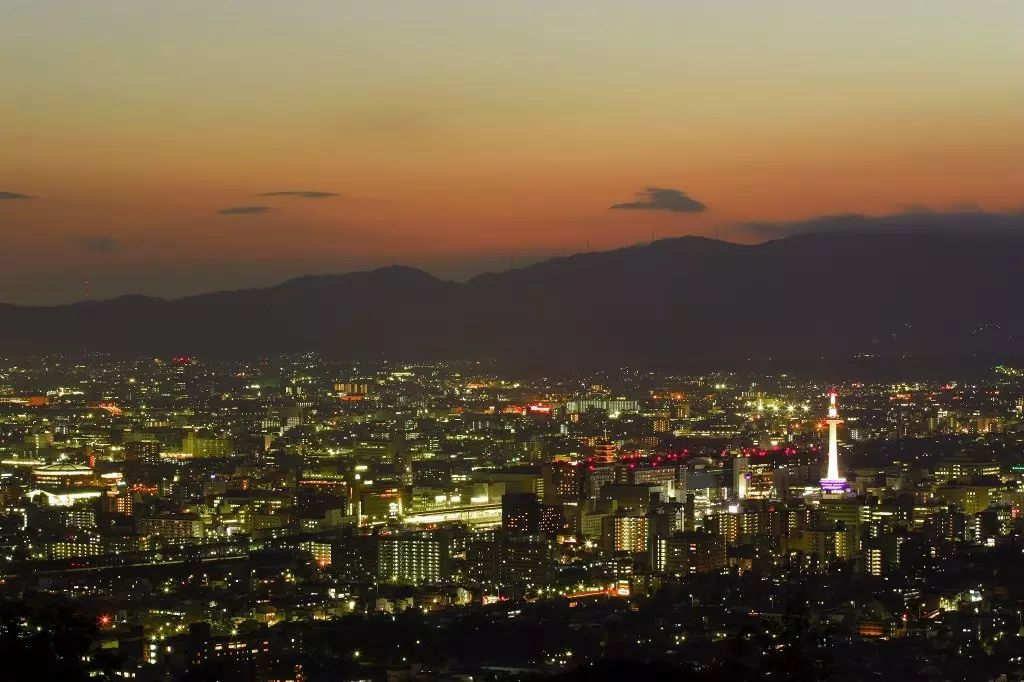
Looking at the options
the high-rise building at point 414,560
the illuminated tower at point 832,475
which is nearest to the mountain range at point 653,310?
the illuminated tower at point 832,475

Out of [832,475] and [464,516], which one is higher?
[832,475]

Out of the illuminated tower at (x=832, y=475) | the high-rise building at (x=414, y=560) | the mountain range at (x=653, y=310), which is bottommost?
the high-rise building at (x=414, y=560)

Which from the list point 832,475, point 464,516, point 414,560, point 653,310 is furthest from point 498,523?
point 653,310

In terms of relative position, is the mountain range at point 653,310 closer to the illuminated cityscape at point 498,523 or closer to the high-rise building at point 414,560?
the illuminated cityscape at point 498,523

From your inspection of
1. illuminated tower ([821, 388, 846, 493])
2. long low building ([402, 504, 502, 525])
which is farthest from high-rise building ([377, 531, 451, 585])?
illuminated tower ([821, 388, 846, 493])

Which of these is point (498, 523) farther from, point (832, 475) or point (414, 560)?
point (832, 475)

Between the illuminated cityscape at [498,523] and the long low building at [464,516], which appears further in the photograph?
the long low building at [464,516]

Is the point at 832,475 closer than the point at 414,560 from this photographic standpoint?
No

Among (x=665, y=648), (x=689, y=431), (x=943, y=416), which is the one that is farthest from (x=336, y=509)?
(x=943, y=416)
